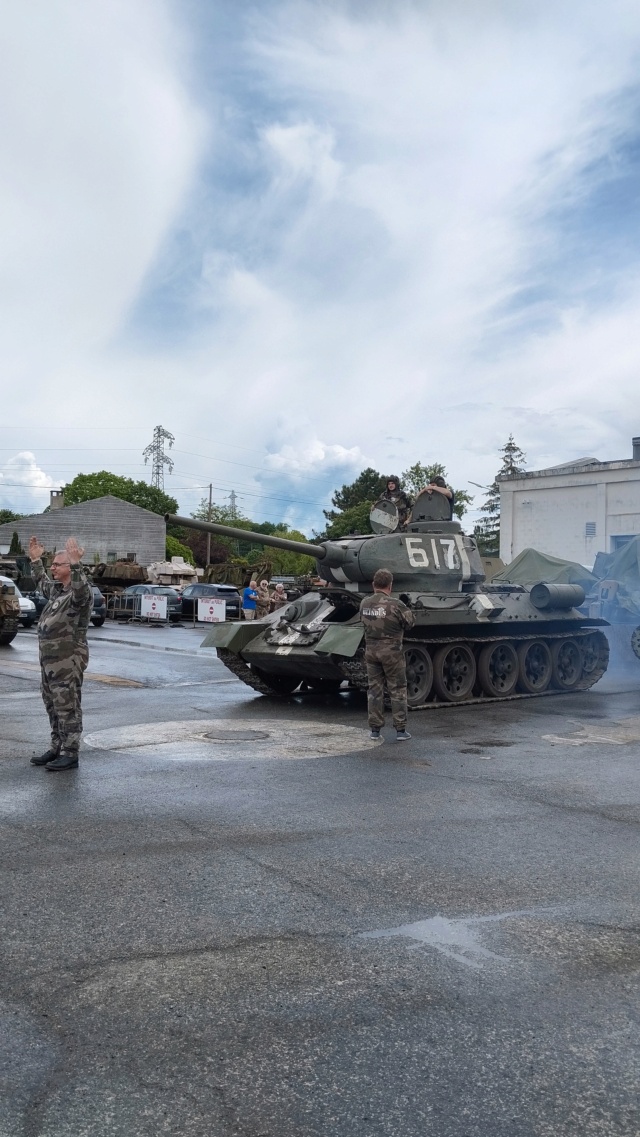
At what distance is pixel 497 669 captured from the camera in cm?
1427

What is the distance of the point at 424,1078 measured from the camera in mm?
3193

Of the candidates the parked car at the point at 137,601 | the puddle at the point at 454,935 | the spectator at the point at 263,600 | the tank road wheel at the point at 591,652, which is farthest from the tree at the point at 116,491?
the puddle at the point at 454,935

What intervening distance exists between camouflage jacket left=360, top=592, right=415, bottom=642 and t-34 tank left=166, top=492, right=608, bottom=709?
70.8 inches

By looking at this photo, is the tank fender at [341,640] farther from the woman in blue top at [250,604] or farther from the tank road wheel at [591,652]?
the woman in blue top at [250,604]

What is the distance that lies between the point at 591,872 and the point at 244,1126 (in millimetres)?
3024

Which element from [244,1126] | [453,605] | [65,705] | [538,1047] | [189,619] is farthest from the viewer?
A: [189,619]

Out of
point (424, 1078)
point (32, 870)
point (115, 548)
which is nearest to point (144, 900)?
point (32, 870)

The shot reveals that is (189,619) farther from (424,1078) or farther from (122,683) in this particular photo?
(424,1078)

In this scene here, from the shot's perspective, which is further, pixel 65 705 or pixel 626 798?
pixel 65 705

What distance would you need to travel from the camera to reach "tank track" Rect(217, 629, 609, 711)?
12359 millimetres

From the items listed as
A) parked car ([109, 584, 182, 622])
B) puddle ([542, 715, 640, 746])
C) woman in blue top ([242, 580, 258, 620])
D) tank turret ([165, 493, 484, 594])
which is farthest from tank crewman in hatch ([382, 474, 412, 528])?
parked car ([109, 584, 182, 622])

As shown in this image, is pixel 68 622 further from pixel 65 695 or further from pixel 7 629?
pixel 7 629

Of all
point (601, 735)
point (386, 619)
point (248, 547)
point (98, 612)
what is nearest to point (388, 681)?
point (386, 619)

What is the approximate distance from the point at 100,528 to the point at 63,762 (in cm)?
6580
